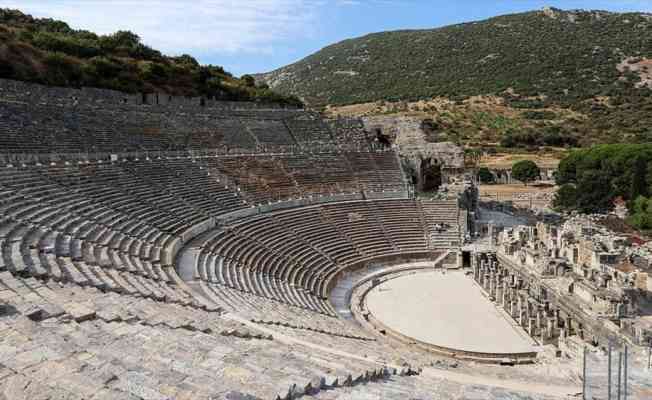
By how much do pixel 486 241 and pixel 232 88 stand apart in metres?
30.0

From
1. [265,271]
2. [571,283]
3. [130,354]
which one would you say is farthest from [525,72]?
[130,354]

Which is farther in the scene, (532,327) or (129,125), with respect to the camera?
(129,125)

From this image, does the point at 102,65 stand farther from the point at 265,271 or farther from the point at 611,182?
the point at 611,182

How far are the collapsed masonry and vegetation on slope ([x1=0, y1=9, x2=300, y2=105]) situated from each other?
29.8 metres

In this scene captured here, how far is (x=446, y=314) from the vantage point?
1802 centimetres

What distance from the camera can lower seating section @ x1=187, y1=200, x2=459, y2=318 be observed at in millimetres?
16623

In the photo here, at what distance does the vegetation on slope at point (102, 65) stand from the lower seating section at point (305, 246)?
21.8 metres

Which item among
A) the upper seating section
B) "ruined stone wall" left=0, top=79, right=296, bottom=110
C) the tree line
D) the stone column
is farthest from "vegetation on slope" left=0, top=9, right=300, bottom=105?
the stone column

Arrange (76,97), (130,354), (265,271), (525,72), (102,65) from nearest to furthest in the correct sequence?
1. (130,354)
2. (265,271)
3. (76,97)
4. (102,65)
5. (525,72)

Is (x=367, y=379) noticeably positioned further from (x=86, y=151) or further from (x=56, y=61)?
(x=56, y=61)

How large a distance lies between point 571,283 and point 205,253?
39.8 ft

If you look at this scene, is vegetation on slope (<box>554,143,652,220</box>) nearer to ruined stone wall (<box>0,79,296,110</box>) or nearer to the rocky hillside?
the rocky hillside

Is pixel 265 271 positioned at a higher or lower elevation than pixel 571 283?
higher

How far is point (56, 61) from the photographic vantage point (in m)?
36.8
